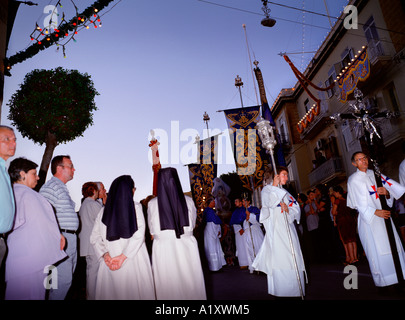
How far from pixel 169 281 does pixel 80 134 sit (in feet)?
28.3

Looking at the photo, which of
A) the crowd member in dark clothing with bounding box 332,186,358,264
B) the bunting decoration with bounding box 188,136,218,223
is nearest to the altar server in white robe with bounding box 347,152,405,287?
the crowd member in dark clothing with bounding box 332,186,358,264

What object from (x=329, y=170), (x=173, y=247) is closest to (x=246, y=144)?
(x=173, y=247)

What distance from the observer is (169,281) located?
3855mm

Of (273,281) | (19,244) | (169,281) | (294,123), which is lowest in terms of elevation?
(273,281)

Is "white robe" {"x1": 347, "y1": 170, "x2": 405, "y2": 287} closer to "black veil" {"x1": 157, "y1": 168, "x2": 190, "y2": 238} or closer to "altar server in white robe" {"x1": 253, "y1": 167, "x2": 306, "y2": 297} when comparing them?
"altar server in white robe" {"x1": 253, "y1": 167, "x2": 306, "y2": 297}

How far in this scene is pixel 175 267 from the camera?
153 inches

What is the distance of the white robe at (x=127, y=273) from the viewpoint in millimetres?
3660

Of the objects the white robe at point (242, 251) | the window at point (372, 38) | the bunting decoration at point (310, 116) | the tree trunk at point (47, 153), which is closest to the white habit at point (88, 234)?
the tree trunk at point (47, 153)

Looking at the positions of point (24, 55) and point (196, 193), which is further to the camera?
point (196, 193)

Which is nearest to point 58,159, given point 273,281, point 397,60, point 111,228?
point 111,228

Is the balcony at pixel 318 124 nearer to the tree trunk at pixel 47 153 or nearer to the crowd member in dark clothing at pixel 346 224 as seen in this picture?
the crowd member in dark clothing at pixel 346 224

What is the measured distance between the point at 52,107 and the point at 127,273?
7982mm

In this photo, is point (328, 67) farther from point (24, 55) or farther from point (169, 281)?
point (169, 281)

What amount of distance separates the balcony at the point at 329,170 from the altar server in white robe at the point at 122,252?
17.2 meters
